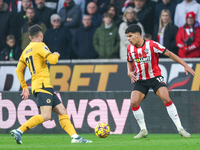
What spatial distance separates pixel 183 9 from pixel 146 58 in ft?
14.5

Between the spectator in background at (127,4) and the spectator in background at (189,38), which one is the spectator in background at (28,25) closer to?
the spectator in background at (127,4)

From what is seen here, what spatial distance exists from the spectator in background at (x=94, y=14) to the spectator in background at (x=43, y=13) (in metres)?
→ 1.27

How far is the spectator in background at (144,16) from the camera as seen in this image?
11289 mm

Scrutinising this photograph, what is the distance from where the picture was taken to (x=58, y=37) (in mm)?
11492

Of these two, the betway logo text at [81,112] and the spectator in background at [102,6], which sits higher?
the spectator in background at [102,6]

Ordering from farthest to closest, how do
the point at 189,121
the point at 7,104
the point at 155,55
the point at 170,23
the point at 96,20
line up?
the point at 96,20 < the point at 170,23 < the point at 7,104 < the point at 189,121 < the point at 155,55

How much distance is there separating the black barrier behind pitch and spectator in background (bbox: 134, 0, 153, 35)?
256cm

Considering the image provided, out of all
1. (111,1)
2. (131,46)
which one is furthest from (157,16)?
(131,46)

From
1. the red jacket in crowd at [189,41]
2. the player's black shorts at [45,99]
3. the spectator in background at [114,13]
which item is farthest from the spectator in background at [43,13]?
the player's black shorts at [45,99]

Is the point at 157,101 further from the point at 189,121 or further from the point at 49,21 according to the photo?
the point at 49,21

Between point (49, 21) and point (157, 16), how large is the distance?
3297 mm

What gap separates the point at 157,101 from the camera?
31.2 ft

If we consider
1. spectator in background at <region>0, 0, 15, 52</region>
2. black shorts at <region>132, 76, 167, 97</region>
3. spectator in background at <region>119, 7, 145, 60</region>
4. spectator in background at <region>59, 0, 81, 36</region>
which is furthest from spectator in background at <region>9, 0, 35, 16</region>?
black shorts at <region>132, 76, 167, 97</region>

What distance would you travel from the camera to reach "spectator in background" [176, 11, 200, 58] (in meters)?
10.7
